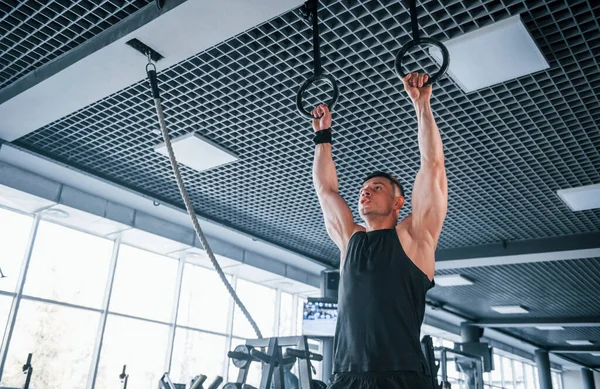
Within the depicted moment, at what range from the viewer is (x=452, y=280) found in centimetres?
703

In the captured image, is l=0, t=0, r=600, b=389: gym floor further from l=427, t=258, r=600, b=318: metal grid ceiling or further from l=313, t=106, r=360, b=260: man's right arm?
l=313, t=106, r=360, b=260: man's right arm

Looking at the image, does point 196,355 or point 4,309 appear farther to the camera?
point 196,355

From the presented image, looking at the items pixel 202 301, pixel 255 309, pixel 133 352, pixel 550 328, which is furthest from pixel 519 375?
pixel 133 352

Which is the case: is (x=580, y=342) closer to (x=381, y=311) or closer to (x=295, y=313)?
(x=295, y=313)

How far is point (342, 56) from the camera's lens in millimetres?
2902

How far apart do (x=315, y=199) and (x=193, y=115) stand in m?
1.71

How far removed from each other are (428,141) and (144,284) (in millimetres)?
5265

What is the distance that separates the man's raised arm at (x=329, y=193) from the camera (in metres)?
1.80

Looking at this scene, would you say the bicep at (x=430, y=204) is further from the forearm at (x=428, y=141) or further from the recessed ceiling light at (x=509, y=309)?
the recessed ceiling light at (x=509, y=309)

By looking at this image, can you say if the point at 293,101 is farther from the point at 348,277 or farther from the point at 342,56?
the point at 348,277

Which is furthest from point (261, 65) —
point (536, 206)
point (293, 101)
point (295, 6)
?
point (536, 206)

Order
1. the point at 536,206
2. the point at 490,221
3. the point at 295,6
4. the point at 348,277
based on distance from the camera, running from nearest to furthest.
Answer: the point at 348,277
the point at 295,6
the point at 536,206
the point at 490,221

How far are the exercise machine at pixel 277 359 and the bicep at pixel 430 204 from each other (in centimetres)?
159

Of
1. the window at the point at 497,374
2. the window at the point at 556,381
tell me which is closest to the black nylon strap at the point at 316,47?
the window at the point at 497,374
